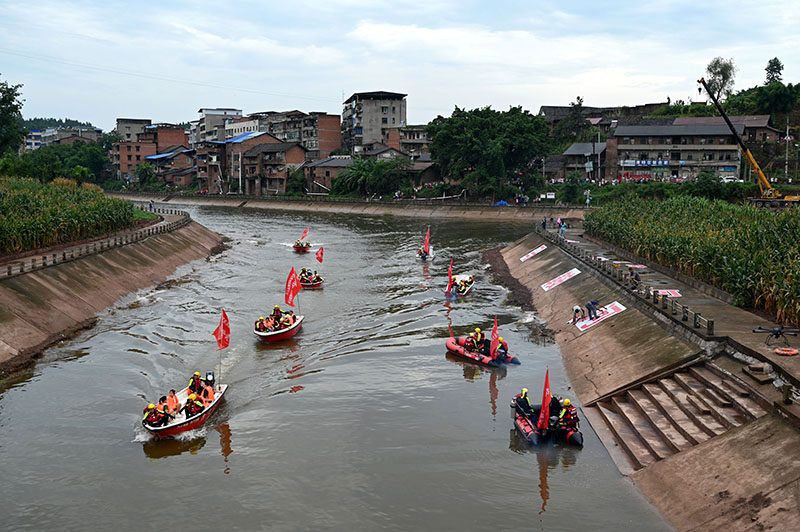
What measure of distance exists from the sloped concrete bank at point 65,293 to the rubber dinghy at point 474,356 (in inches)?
824

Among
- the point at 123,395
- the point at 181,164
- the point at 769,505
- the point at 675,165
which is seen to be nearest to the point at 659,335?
the point at 769,505

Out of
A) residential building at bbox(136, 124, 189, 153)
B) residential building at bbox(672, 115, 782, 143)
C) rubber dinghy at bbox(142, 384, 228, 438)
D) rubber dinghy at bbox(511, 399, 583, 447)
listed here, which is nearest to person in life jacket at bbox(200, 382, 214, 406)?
rubber dinghy at bbox(142, 384, 228, 438)

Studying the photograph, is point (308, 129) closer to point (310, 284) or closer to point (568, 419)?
point (310, 284)

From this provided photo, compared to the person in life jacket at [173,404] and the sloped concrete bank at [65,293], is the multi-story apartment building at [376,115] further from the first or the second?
the person in life jacket at [173,404]

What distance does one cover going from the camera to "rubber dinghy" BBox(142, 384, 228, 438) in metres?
24.5

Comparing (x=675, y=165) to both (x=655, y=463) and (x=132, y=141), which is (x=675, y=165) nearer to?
(x=655, y=463)

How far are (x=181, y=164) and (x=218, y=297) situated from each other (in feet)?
463

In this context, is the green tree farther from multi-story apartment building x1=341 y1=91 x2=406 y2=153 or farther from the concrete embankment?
multi-story apartment building x1=341 y1=91 x2=406 y2=153

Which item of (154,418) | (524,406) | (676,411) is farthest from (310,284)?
(676,411)

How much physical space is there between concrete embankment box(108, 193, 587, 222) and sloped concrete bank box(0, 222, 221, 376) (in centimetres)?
5872

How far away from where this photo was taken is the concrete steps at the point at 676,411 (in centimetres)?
2138

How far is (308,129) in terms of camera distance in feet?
537

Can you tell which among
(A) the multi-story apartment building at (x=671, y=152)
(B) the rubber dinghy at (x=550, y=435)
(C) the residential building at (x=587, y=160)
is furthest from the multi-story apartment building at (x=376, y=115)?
(B) the rubber dinghy at (x=550, y=435)

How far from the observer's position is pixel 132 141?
197 metres
